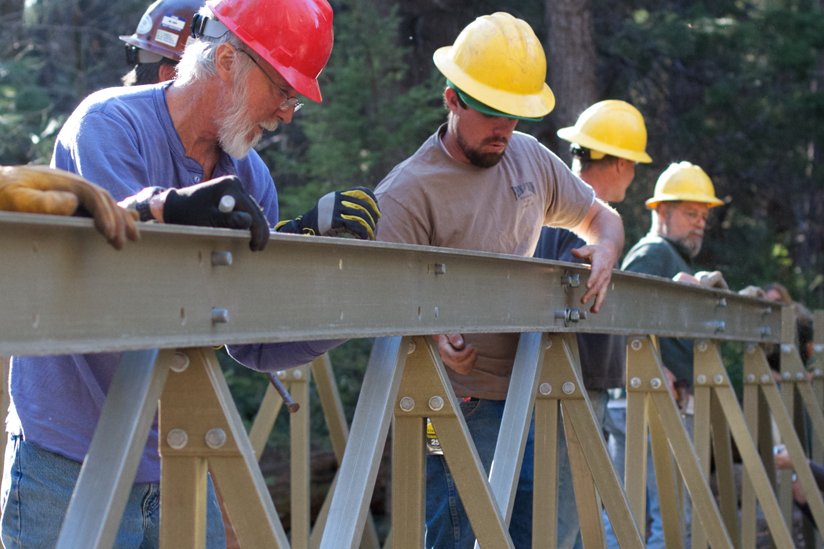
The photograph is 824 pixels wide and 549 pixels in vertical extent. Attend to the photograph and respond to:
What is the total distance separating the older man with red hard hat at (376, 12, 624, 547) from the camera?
415 cm

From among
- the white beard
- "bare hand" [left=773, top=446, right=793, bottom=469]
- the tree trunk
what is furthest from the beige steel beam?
the tree trunk

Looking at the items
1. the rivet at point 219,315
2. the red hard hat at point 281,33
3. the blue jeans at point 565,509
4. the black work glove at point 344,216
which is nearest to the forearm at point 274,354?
the black work glove at point 344,216

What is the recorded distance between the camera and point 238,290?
2225 millimetres

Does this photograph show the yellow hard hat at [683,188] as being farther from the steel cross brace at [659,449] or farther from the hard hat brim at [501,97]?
the hard hat brim at [501,97]

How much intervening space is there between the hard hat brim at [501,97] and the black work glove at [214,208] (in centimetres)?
213

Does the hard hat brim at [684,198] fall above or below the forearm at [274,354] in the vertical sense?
above

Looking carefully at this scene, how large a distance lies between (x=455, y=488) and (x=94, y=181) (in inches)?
80.2

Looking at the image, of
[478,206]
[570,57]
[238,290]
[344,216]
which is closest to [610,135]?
[478,206]

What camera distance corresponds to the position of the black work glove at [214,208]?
84.9 inches

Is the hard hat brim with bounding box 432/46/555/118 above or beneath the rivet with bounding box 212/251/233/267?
above

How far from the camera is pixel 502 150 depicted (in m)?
4.22

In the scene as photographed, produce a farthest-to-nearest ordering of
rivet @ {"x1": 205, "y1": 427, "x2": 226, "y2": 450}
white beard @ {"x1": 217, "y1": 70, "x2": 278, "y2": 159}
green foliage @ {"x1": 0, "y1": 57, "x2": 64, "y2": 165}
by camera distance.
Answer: green foliage @ {"x1": 0, "y1": 57, "x2": 64, "y2": 165} < white beard @ {"x1": 217, "y1": 70, "x2": 278, "y2": 159} < rivet @ {"x1": 205, "y1": 427, "x2": 226, "y2": 450}

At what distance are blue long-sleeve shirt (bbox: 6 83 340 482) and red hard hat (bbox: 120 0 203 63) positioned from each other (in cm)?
175

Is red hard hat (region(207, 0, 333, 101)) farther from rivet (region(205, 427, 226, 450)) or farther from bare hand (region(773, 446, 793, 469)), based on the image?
bare hand (region(773, 446, 793, 469))
